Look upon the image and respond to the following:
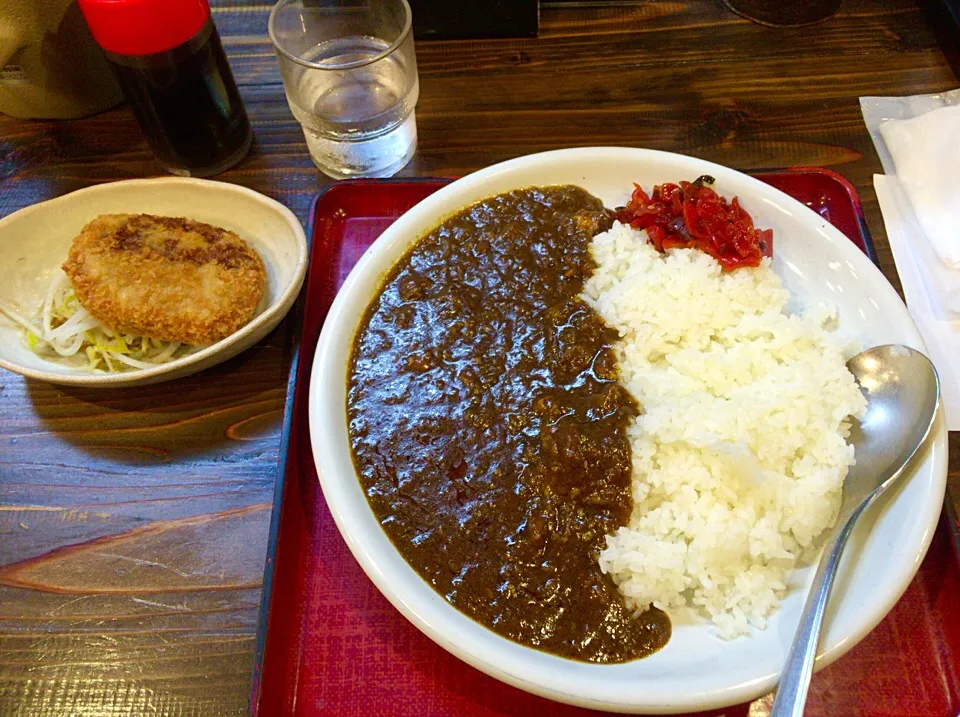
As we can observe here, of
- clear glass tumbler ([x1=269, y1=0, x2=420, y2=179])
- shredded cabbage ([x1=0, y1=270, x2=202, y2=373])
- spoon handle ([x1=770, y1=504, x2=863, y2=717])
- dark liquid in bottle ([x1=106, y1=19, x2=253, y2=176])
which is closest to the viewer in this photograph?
spoon handle ([x1=770, y1=504, x2=863, y2=717])

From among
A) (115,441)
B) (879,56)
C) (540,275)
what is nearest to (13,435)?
(115,441)

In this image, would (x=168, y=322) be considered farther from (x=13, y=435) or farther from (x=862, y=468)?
(x=862, y=468)

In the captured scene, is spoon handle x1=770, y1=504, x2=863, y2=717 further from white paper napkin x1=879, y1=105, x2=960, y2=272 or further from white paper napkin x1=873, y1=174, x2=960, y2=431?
white paper napkin x1=879, y1=105, x2=960, y2=272

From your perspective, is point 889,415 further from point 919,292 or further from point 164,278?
point 164,278

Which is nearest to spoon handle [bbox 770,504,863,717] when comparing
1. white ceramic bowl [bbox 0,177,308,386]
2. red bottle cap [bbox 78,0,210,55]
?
white ceramic bowl [bbox 0,177,308,386]

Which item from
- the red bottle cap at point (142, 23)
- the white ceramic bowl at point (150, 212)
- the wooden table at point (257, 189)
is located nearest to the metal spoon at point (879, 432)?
the wooden table at point (257, 189)
